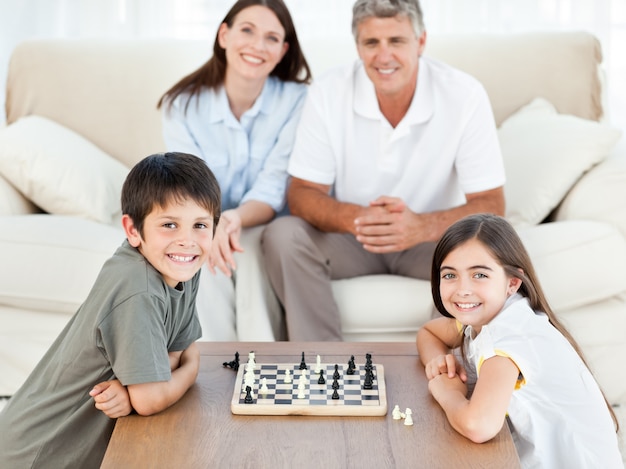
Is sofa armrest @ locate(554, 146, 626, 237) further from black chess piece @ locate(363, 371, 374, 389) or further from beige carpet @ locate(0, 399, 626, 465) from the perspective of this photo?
black chess piece @ locate(363, 371, 374, 389)

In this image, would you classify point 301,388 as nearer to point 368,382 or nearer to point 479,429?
point 368,382

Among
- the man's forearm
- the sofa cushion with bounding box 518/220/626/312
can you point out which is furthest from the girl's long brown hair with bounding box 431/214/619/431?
the man's forearm

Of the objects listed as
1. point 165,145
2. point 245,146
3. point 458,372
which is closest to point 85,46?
point 165,145

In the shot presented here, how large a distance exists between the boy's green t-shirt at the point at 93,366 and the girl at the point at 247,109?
3.39 ft

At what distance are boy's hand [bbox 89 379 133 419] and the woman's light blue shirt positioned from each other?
1331 millimetres

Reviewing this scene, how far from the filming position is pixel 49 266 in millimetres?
2516

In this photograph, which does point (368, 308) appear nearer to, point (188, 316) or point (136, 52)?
point (188, 316)

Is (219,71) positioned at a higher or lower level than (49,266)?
higher

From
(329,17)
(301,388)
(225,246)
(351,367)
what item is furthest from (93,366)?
(329,17)

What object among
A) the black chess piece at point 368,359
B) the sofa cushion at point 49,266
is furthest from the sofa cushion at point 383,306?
the black chess piece at point 368,359

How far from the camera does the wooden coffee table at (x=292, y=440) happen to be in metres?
1.41

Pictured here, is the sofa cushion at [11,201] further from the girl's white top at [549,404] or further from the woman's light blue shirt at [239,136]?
the girl's white top at [549,404]

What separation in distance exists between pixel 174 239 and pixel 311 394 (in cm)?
36

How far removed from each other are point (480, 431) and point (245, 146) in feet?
5.22
